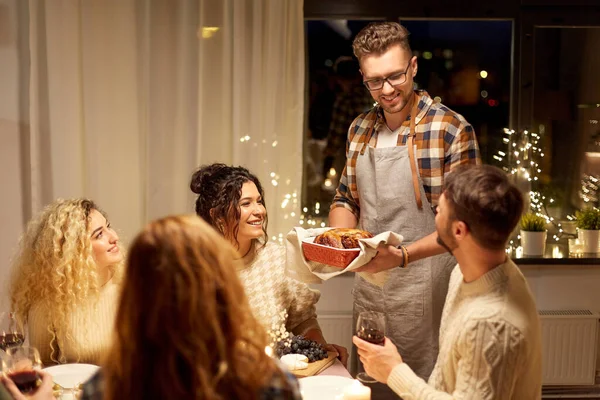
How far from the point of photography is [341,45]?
4035 millimetres

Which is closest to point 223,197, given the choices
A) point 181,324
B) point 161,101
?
point 161,101

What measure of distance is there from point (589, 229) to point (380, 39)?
6.26 ft

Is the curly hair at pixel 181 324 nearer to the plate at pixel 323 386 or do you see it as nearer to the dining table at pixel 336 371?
the plate at pixel 323 386

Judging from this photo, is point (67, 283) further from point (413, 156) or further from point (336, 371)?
point (413, 156)

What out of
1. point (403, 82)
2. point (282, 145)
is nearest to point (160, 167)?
point (282, 145)

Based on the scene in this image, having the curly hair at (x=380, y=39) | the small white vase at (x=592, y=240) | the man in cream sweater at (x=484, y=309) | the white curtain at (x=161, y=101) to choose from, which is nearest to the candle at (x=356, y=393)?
the man in cream sweater at (x=484, y=309)

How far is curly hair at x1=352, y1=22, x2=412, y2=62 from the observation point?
271 centimetres

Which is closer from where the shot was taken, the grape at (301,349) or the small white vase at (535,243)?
the grape at (301,349)

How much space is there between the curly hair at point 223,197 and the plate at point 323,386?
0.79 metres

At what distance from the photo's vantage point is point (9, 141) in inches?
145

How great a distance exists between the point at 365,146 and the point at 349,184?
0.17 metres

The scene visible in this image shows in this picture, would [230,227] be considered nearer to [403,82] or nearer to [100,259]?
[100,259]

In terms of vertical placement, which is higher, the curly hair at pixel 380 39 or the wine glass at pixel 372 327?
the curly hair at pixel 380 39

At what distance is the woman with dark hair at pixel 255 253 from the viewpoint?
274 cm
